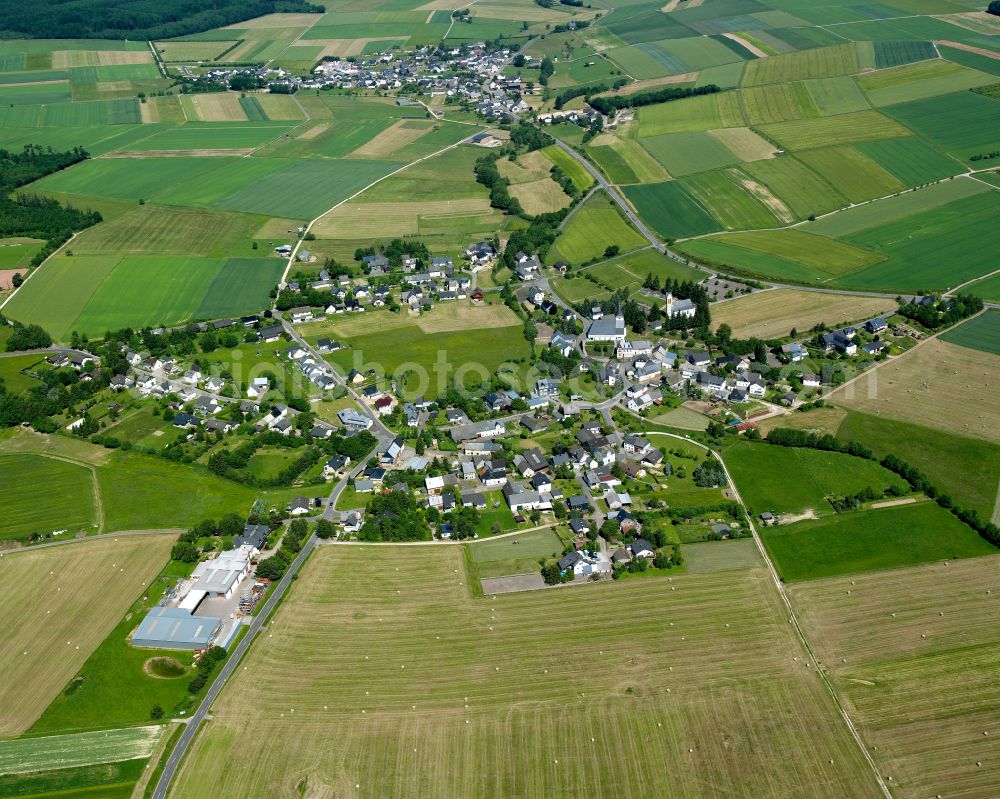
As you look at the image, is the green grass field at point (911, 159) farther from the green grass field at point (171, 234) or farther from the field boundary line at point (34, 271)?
the field boundary line at point (34, 271)

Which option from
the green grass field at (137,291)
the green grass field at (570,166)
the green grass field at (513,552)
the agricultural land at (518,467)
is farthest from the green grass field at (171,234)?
the green grass field at (513,552)

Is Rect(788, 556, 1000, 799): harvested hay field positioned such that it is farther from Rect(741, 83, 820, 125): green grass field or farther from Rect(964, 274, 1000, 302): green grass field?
Rect(741, 83, 820, 125): green grass field

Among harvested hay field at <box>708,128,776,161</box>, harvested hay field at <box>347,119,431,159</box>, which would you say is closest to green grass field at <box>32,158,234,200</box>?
harvested hay field at <box>347,119,431,159</box>

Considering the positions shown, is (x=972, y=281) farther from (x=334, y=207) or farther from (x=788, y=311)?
(x=334, y=207)

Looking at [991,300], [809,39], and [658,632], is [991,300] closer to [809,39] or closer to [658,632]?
[658,632]

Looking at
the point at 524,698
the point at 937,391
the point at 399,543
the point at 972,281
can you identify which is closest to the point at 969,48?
the point at 972,281

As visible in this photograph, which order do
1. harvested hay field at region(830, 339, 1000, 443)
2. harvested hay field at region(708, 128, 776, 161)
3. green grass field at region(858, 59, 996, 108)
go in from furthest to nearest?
green grass field at region(858, 59, 996, 108) < harvested hay field at region(708, 128, 776, 161) < harvested hay field at region(830, 339, 1000, 443)
